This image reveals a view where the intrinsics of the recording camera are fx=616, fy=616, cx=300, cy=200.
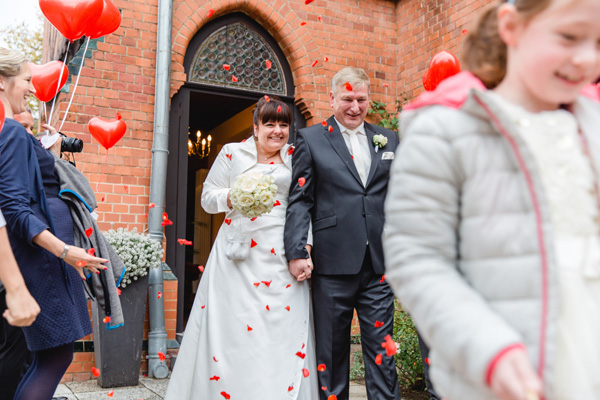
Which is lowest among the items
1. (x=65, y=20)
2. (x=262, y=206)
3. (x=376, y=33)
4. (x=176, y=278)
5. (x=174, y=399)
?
(x=174, y=399)

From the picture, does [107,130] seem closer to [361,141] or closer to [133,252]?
[133,252]

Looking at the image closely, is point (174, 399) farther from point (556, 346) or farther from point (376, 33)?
point (376, 33)

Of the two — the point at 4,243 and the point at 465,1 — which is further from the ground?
the point at 465,1

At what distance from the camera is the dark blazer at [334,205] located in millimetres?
3541

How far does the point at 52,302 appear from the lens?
104 inches

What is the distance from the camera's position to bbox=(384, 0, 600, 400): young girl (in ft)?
3.30

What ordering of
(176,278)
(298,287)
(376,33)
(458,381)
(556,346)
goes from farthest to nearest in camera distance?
(376,33), (176,278), (298,287), (458,381), (556,346)

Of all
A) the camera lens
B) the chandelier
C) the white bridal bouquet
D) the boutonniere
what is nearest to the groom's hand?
the white bridal bouquet

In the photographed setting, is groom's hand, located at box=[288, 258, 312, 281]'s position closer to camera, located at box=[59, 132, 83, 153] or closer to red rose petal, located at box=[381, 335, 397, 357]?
red rose petal, located at box=[381, 335, 397, 357]

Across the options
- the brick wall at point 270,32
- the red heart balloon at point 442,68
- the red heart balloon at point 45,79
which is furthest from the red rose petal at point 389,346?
the red heart balloon at point 45,79

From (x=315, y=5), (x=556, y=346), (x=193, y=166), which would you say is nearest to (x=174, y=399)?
(x=556, y=346)

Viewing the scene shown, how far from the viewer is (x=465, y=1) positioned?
652 cm

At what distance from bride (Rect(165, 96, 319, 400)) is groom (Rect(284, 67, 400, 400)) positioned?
0.15 m

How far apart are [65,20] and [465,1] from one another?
162 inches
